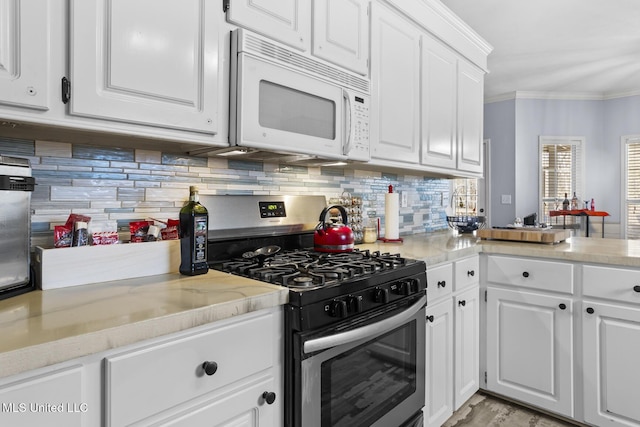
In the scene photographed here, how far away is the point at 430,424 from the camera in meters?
1.83

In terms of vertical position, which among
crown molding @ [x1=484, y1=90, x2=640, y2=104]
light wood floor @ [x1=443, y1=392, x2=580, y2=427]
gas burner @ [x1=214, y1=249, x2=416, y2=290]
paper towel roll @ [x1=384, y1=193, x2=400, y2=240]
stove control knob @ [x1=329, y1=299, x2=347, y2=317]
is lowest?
light wood floor @ [x1=443, y1=392, x2=580, y2=427]

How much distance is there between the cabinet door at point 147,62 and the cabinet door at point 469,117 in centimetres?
191

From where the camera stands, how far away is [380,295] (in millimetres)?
1375

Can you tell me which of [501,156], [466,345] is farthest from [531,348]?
[501,156]

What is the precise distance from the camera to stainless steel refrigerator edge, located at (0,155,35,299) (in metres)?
0.97

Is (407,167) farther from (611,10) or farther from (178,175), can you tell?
(611,10)

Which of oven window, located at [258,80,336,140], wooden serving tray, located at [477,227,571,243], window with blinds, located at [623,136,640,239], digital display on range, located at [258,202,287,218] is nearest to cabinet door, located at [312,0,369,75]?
oven window, located at [258,80,336,140]

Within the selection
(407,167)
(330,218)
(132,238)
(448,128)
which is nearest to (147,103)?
(132,238)

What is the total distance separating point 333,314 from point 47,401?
73 cm

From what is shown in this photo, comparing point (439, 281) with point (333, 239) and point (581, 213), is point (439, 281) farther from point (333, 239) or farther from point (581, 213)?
point (581, 213)

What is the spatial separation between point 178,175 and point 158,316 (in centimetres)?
81

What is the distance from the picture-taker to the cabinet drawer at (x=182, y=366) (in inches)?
31.9

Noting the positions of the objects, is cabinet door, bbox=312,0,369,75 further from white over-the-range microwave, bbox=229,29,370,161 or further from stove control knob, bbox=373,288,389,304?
stove control knob, bbox=373,288,389,304

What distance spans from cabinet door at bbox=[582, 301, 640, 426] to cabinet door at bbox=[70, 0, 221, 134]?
6.58 feet
